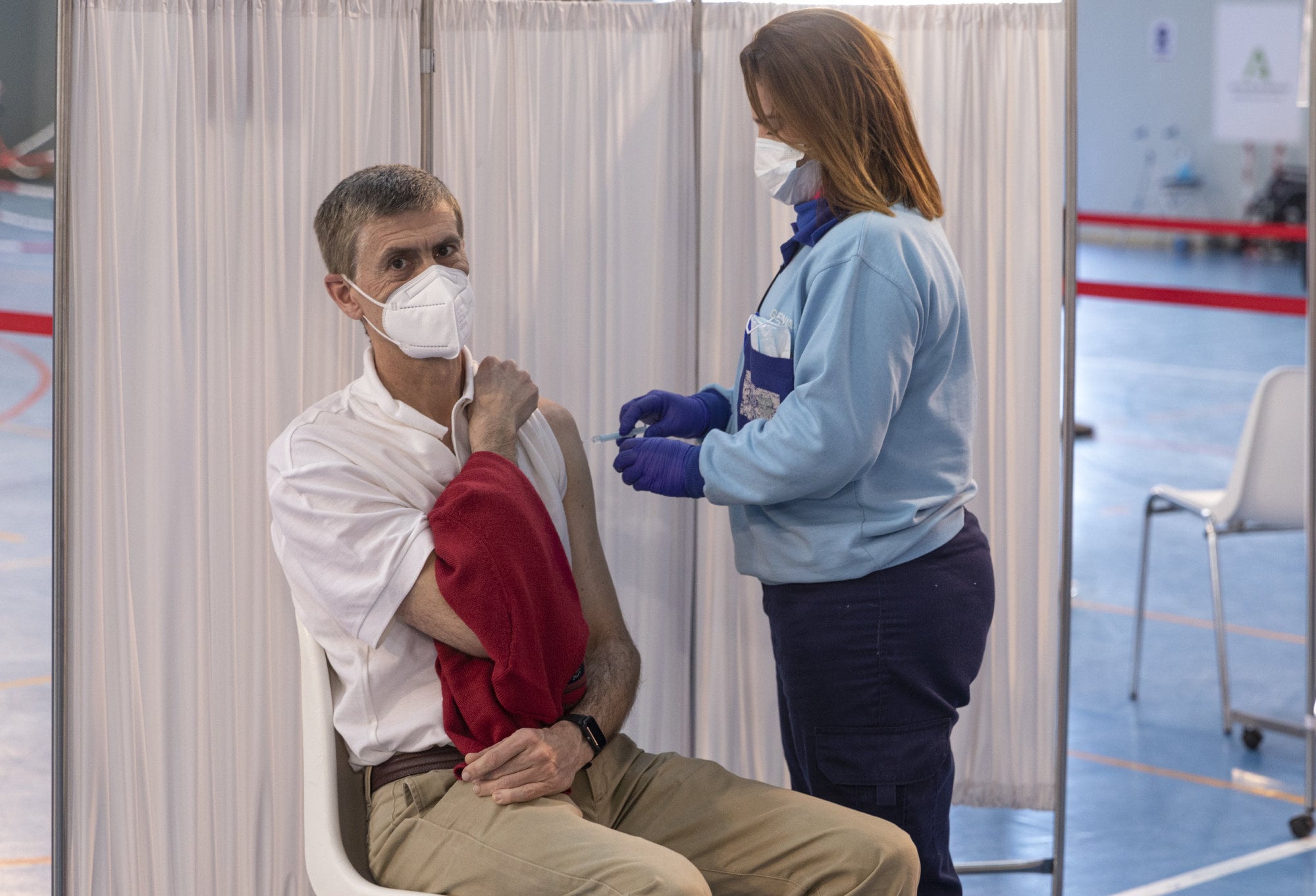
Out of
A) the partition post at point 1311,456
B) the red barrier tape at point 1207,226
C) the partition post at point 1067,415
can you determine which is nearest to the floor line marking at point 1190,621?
the red barrier tape at point 1207,226

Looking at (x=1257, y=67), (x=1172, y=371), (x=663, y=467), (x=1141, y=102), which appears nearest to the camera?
(x=663, y=467)

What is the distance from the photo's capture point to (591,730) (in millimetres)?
1959

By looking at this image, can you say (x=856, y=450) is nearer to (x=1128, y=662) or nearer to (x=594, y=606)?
(x=594, y=606)

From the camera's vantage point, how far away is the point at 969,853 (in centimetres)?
332

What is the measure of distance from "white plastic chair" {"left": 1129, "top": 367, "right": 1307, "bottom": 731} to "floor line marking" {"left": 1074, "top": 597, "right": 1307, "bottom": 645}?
3.43ft

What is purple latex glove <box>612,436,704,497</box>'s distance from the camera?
2125 mm

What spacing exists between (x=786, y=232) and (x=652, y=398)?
59 centimetres

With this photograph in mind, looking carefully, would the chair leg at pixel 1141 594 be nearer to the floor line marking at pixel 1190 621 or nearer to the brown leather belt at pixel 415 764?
the floor line marking at pixel 1190 621

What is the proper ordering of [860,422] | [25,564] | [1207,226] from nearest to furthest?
[860,422], [25,564], [1207,226]

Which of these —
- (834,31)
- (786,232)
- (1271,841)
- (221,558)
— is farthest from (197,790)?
(1271,841)

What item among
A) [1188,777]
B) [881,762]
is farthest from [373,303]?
[1188,777]

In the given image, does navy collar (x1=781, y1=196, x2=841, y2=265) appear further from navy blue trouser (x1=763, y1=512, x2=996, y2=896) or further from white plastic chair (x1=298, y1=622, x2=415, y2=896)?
white plastic chair (x1=298, y1=622, x2=415, y2=896)

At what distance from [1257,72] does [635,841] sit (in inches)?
586

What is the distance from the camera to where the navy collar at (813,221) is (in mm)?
2029
